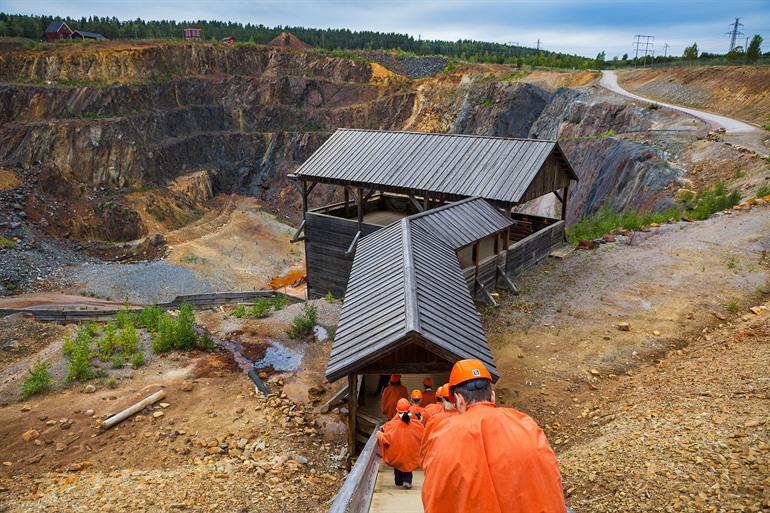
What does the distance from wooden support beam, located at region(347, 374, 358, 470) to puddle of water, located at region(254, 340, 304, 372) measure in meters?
4.51

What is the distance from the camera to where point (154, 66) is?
5506 cm

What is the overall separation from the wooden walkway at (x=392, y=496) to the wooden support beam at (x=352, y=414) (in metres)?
1.39

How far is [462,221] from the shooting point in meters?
13.7

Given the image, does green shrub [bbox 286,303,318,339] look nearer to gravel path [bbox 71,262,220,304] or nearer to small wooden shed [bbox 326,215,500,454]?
small wooden shed [bbox 326,215,500,454]

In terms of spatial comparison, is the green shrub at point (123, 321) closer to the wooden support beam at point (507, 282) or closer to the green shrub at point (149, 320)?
the green shrub at point (149, 320)

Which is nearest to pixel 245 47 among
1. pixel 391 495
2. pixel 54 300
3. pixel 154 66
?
pixel 154 66

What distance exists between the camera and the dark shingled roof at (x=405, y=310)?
7000mm

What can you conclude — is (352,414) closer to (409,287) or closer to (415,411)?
(415,411)

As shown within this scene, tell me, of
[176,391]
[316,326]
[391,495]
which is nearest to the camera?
[391,495]

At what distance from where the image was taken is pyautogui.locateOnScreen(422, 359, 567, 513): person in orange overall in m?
3.17

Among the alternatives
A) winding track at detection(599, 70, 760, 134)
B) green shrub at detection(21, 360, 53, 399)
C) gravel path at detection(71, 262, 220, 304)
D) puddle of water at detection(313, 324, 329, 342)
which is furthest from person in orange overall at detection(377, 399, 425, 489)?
winding track at detection(599, 70, 760, 134)

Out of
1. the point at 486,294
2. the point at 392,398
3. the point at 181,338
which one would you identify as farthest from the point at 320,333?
the point at 392,398

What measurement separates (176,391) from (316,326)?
4405 mm

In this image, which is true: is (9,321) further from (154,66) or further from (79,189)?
(154,66)
